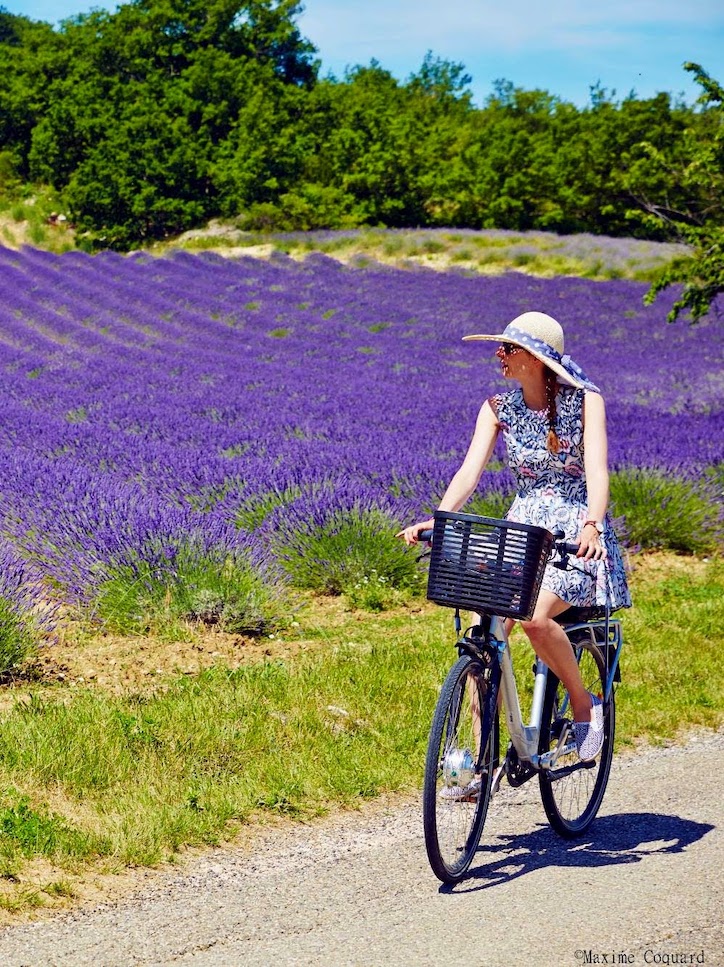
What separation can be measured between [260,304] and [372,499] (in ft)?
52.5

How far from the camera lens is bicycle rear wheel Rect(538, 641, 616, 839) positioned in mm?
4125

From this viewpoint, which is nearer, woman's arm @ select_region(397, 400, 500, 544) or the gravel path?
the gravel path

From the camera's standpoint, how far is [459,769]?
12.1 ft

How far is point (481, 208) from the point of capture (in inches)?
1703

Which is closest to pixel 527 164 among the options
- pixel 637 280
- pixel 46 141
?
pixel 637 280

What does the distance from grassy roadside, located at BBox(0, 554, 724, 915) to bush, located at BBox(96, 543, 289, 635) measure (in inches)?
11.7

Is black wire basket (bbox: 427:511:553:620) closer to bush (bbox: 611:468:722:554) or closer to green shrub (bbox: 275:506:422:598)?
green shrub (bbox: 275:506:422:598)

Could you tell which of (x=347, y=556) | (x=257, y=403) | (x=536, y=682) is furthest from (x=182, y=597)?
(x=257, y=403)

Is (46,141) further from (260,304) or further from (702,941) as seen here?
(702,941)

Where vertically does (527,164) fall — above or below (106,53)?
below

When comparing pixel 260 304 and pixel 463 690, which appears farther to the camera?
pixel 260 304

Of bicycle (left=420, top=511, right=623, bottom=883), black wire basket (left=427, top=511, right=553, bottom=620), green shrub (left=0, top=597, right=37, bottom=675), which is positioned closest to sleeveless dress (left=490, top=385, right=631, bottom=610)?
bicycle (left=420, top=511, right=623, bottom=883)

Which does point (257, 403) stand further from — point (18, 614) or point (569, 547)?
point (569, 547)

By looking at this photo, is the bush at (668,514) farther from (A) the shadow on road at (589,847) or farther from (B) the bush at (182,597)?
(A) the shadow on road at (589,847)
